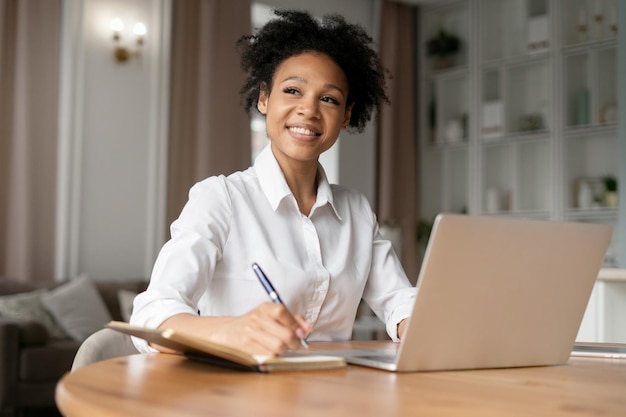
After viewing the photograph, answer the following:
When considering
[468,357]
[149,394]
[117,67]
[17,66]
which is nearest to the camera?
[149,394]

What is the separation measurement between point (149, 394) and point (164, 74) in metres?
5.19

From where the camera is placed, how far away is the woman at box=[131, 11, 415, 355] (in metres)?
1.59

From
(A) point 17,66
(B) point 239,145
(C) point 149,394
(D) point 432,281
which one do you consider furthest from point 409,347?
(B) point 239,145

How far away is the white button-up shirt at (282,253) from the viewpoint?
1.56m

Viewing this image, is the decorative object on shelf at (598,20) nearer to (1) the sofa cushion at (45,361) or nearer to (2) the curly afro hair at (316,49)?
(1) the sofa cushion at (45,361)

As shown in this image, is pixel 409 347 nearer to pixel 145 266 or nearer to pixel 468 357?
pixel 468 357

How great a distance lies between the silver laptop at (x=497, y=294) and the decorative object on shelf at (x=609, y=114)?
5.34 metres

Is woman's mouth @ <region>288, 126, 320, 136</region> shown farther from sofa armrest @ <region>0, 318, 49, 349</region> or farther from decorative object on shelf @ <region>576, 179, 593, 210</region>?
decorative object on shelf @ <region>576, 179, 593, 210</region>

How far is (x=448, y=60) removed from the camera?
7.58m

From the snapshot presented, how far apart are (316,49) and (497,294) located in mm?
895

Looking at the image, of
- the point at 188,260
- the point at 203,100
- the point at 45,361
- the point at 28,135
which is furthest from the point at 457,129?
the point at 188,260

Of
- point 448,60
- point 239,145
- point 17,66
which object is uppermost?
point 448,60

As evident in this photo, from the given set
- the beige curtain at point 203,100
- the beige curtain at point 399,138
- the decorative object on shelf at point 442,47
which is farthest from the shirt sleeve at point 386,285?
the decorative object on shelf at point 442,47

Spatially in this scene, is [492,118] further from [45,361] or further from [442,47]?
[45,361]
